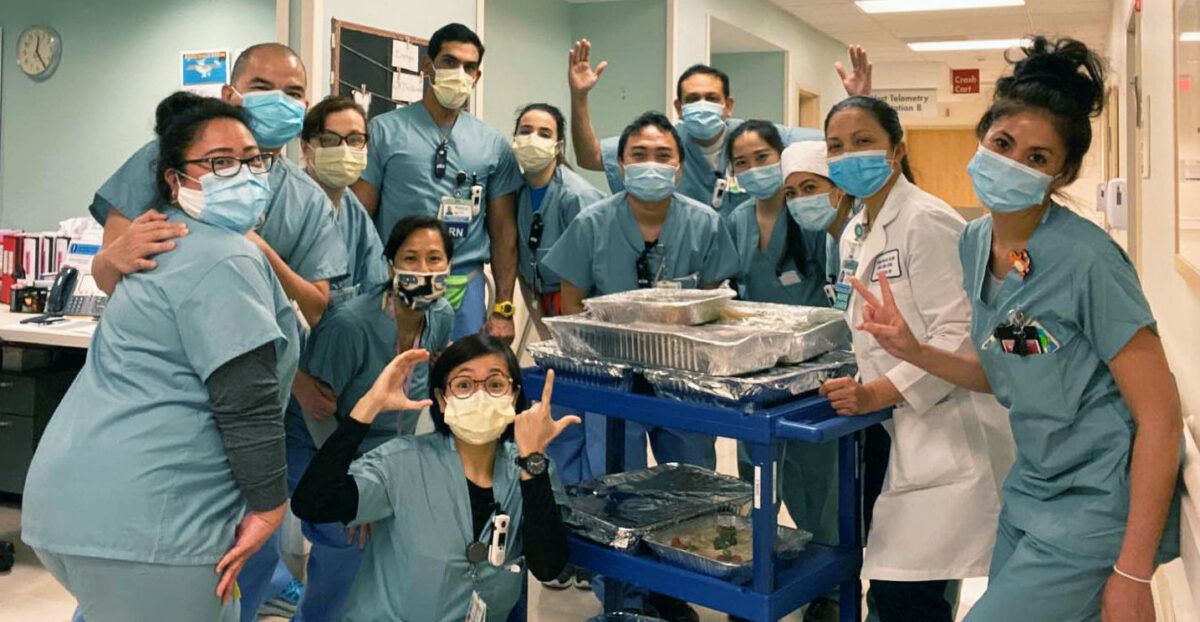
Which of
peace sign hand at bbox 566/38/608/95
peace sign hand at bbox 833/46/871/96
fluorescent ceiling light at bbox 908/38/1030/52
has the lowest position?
peace sign hand at bbox 833/46/871/96

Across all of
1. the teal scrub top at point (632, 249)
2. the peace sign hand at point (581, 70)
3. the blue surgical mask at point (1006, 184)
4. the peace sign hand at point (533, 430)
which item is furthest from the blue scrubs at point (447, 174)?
the blue surgical mask at point (1006, 184)

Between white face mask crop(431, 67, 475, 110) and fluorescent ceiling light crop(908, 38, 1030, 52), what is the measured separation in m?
6.74

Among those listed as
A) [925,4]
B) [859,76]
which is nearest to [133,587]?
[859,76]

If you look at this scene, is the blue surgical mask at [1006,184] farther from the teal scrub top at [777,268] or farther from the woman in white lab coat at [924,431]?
the teal scrub top at [777,268]

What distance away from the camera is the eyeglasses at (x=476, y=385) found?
1.96 meters

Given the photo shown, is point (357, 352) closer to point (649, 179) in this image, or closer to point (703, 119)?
point (649, 179)

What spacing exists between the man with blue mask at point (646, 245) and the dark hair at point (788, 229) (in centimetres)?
14

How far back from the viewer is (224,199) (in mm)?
1718

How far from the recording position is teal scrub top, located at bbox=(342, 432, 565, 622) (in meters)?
1.90

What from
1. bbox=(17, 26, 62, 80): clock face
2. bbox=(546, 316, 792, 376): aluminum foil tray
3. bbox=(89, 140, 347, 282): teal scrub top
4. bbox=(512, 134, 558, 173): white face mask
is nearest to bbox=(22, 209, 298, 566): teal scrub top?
bbox=(546, 316, 792, 376): aluminum foil tray

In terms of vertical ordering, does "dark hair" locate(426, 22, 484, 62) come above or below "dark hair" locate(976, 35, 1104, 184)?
above

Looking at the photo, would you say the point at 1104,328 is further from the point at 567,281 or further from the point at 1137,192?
the point at 1137,192

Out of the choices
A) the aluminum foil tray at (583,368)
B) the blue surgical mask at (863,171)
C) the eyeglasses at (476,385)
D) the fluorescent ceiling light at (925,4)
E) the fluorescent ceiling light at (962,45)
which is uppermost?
the fluorescent ceiling light at (962,45)

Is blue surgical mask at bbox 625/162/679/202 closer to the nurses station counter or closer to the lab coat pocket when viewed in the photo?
the lab coat pocket
